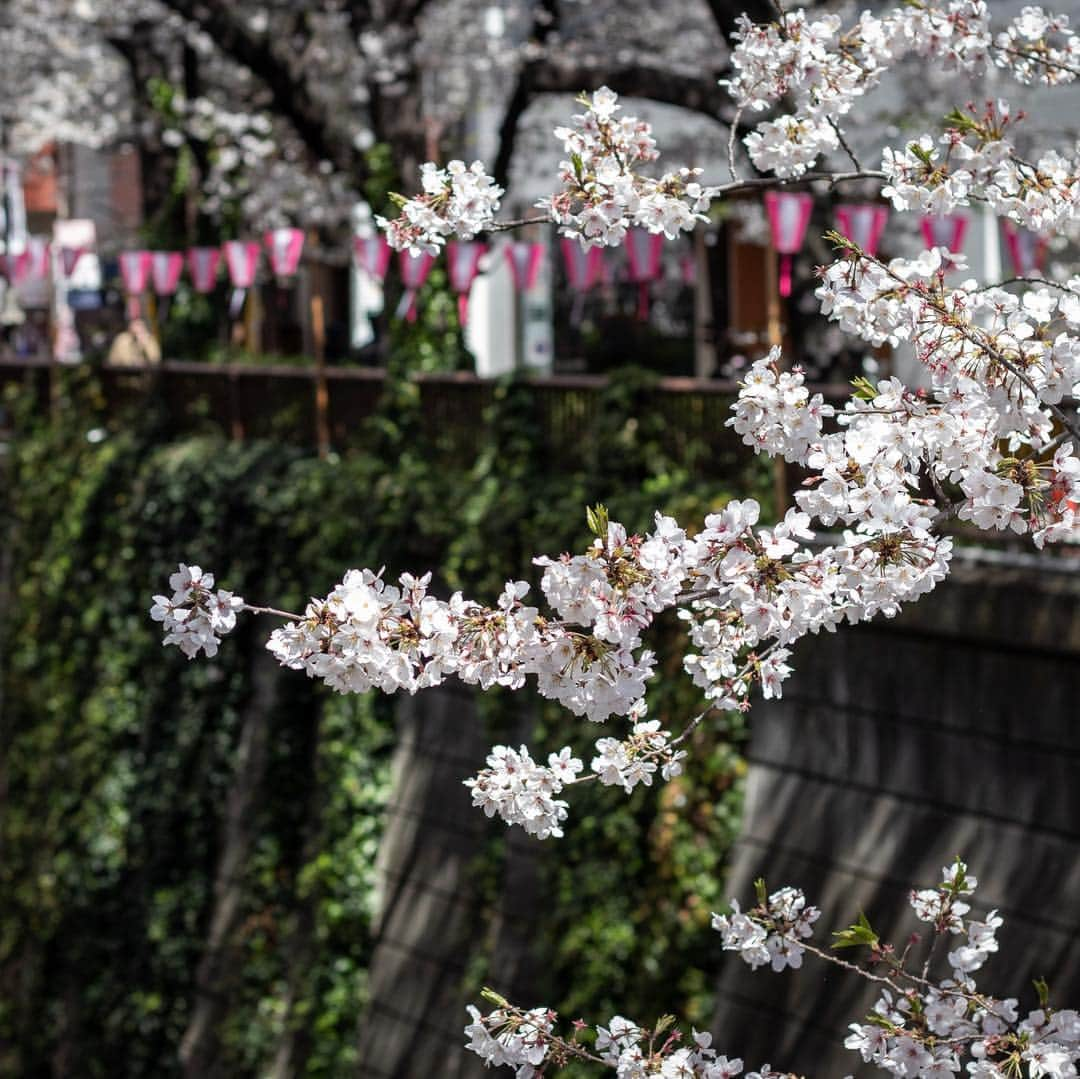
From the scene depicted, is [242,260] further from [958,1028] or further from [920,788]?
[958,1028]

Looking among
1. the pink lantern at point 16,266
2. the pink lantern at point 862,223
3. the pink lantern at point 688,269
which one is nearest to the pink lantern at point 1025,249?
the pink lantern at point 862,223

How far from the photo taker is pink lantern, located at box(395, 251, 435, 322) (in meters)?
12.2

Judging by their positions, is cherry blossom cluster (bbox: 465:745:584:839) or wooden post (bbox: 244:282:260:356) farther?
wooden post (bbox: 244:282:260:356)

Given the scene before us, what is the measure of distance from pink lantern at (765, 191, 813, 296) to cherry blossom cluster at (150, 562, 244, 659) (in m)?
7.42

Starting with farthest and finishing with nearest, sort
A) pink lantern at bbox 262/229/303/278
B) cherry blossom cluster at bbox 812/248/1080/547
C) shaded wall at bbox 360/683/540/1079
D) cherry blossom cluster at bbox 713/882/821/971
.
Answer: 1. pink lantern at bbox 262/229/303/278
2. shaded wall at bbox 360/683/540/1079
3. cherry blossom cluster at bbox 713/882/821/971
4. cherry blossom cluster at bbox 812/248/1080/547

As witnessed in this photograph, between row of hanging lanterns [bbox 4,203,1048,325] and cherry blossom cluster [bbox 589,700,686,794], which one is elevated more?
row of hanging lanterns [bbox 4,203,1048,325]

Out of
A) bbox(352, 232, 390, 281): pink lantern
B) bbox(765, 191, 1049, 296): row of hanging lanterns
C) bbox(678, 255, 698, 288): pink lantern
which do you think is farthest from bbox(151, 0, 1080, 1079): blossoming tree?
bbox(678, 255, 698, 288): pink lantern

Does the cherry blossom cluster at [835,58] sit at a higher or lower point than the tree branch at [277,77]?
lower

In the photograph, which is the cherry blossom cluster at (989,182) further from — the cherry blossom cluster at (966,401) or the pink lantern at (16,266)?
the pink lantern at (16,266)

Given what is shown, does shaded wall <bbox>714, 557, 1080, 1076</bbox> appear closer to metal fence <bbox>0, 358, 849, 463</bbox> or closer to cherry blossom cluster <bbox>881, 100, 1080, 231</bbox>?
metal fence <bbox>0, 358, 849, 463</bbox>

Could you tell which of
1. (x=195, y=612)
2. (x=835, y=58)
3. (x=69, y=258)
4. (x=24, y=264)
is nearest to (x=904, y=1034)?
(x=195, y=612)

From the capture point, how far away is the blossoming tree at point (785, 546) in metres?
3.39

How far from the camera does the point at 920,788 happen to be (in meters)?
8.54

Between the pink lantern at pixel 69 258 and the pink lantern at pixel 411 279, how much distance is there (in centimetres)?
541
